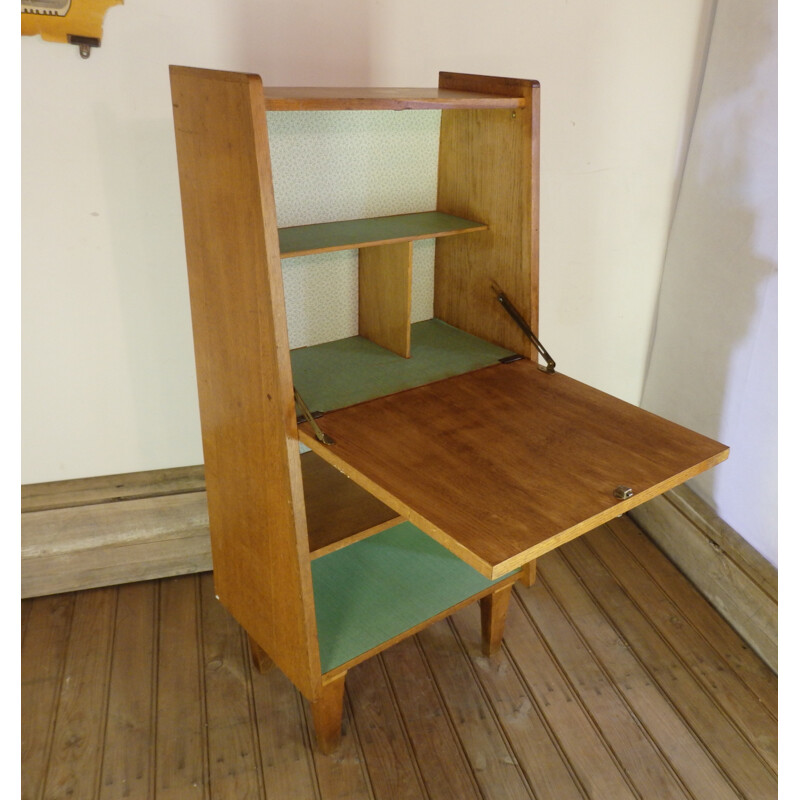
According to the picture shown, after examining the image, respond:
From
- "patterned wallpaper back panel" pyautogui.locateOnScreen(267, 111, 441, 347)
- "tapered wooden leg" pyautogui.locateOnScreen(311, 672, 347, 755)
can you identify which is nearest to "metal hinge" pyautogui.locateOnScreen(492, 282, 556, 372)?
"patterned wallpaper back panel" pyautogui.locateOnScreen(267, 111, 441, 347)

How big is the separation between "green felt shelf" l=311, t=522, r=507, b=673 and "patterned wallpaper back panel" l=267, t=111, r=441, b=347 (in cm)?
64

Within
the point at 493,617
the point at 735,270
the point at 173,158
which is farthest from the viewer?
the point at 735,270

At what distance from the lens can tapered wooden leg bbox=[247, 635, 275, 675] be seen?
2219 mm

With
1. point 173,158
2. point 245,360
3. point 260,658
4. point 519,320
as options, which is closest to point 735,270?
point 519,320

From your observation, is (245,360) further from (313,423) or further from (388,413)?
(388,413)

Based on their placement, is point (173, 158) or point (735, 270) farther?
point (735, 270)

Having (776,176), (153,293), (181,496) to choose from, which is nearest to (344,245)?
(153,293)

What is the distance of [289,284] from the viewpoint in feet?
6.84

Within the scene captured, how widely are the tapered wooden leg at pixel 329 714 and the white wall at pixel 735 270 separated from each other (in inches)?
56.8

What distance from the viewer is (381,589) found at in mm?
2113

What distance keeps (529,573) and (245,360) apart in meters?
1.33

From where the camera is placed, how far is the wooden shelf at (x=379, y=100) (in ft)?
4.81

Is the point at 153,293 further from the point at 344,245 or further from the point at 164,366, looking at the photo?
the point at 344,245

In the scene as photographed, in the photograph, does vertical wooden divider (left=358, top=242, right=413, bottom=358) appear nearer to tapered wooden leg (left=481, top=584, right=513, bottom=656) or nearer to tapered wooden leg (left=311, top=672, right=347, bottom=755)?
tapered wooden leg (left=481, top=584, right=513, bottom=656)
